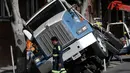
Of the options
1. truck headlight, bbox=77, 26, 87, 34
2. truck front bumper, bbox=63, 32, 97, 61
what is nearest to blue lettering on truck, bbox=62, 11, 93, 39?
truck headlight, bbox=77, 26, 87, 34

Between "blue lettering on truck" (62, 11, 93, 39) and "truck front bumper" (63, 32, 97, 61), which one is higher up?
"blue lettering on truck" (62, 11, 93, 39)

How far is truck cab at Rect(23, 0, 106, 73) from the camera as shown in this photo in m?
13.0

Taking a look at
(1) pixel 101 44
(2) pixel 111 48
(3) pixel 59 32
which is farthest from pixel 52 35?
(2) pixel 111 48

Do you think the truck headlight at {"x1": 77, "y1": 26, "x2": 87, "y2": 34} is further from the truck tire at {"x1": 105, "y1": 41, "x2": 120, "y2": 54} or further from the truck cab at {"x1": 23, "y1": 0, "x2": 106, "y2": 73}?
the truck tire at {"x1": 105, "y1": 41, "x2": 120, "y2": 54}

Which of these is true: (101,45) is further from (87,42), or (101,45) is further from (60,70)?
(60,70)

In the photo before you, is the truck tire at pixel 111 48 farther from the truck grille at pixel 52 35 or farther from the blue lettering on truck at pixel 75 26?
the truck grille at pixel 52 35

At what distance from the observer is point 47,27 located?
526 inches

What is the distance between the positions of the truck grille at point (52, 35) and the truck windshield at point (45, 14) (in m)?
0.61

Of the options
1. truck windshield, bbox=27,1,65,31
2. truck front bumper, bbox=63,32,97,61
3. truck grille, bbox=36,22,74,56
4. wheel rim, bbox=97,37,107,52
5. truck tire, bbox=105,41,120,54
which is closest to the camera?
truck front bumper, bbox=63,32,97,61

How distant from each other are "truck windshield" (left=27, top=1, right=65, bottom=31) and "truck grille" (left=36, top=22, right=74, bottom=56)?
24.2 inches

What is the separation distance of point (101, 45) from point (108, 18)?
73.0 ft

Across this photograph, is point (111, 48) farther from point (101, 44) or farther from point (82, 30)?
point (82, 30)

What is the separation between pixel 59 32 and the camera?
43.4 ft

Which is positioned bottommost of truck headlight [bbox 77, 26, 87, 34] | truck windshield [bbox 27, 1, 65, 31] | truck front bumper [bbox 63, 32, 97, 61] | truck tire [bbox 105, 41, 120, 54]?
truck front bumper [bbox 63, 32, 97, 61]
